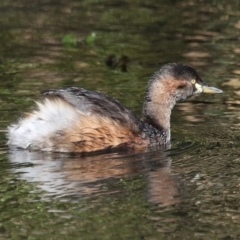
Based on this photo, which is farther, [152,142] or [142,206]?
[152,142]

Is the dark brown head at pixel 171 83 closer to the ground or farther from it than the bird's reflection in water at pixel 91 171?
farther from it

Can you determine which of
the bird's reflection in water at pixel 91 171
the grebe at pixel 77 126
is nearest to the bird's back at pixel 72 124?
the grebe at pixel 77 126

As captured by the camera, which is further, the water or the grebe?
the grebe

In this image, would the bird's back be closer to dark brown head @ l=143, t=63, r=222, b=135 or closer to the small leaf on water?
dark brown head @ l=143, t=63, r=222, b=135

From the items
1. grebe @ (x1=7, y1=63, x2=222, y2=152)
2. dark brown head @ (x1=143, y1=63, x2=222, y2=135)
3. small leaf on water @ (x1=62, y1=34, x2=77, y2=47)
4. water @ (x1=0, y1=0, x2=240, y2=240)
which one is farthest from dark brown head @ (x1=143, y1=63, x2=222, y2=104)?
small leaf on water @ (x1=62, y1=34, x2=77, y2=47)

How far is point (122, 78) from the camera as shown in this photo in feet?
39.8

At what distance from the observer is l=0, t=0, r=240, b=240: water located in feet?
23.3

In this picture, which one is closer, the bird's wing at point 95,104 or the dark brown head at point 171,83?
the bird's wing at point 95,104

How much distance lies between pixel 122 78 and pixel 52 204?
4883 mm

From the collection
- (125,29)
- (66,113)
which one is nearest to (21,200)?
(66,113)

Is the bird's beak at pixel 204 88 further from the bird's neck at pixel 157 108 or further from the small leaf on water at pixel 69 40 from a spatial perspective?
the small leaf on water at pixel 69 40

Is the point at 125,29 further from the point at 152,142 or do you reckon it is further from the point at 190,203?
the point at 190,203

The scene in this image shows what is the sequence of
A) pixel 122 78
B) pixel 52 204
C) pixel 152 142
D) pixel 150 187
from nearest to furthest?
pixel 52 204 → pixel 150 187 → pixel 152 142 → pixel 122 78

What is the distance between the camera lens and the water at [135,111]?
7109 millimetres
